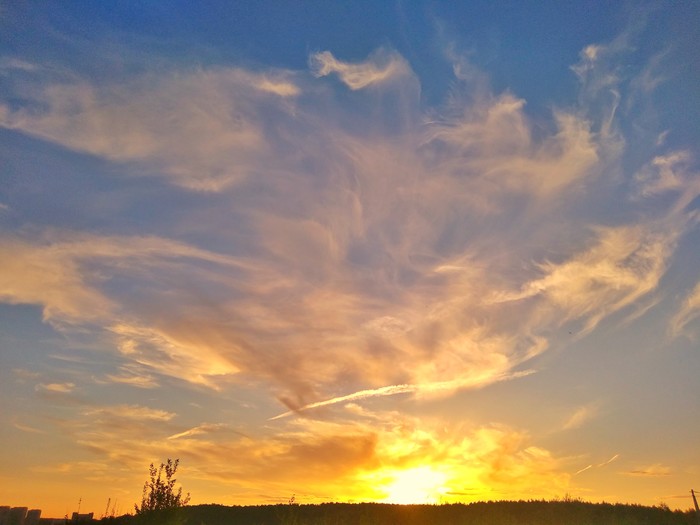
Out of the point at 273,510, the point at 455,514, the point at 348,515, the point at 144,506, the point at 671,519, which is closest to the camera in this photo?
the point at 144,506

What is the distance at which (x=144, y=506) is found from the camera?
25141mm

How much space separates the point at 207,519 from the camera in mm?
50656

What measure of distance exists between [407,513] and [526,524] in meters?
10.2

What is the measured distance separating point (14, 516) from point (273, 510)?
21605 millimetres

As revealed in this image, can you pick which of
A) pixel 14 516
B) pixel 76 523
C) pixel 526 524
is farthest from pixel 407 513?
pixel 14 516

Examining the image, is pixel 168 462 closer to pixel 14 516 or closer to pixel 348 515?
pixel 14 516

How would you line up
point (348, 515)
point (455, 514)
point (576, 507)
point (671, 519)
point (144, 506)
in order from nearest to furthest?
1. point (144, 506)
2. point (671, 519)
3. point (576, 507)
4. point (455, 514)
5. point (348, 515)

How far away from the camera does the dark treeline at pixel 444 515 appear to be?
32.8 metres

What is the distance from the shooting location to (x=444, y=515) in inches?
1588

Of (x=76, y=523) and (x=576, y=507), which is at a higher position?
(x=576, y=507)

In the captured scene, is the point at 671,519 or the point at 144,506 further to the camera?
the point at 671,519

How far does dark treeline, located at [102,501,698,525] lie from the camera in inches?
1291

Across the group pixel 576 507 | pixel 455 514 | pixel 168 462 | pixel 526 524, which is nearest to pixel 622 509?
pixel 576 507

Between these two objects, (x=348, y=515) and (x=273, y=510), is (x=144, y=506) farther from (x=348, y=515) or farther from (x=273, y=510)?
(x=273, y=510)
